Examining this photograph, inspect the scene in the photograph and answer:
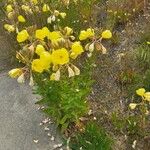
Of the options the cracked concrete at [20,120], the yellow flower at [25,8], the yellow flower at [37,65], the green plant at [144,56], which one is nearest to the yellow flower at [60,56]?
the yellow flower at [37,65]

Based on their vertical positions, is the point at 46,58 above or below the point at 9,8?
above

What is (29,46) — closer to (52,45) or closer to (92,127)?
(52,45)

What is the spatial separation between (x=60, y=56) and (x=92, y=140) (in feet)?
2.76

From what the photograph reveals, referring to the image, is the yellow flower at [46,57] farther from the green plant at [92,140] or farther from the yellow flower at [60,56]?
the green plant at [92,140]

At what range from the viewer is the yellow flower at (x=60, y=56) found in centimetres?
335

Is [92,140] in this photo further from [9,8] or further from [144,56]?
[9,8]

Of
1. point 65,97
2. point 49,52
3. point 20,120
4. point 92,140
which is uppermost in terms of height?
point 49,52

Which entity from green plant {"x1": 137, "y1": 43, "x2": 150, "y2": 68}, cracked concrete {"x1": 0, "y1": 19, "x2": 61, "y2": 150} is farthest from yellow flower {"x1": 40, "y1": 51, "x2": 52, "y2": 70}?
green plant {"x1": 137, "y1": 43, "x2": 150, "y2": 68}

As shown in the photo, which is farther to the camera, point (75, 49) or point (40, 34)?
point (40, 34)

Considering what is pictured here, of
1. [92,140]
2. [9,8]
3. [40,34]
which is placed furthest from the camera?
[9,8]

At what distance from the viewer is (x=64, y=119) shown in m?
4.11

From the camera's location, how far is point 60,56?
3.37 m

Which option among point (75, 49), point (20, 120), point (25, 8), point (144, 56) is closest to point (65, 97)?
point (75, 49)

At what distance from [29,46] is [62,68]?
324 mm
